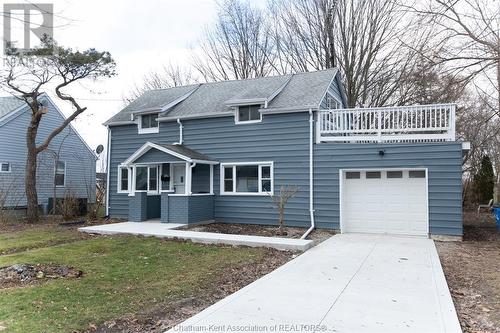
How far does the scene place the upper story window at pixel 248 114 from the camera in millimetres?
13914

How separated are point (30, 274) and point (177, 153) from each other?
7224mm

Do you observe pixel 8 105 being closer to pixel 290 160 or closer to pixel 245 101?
pixel 245 101

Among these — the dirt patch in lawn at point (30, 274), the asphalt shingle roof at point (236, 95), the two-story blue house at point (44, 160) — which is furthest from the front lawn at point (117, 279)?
the two-story blue house at point (44, 160)

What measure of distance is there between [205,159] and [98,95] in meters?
6.54

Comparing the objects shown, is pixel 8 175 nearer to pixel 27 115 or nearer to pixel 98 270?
pixel 27 115

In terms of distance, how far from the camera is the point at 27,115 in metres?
20.4

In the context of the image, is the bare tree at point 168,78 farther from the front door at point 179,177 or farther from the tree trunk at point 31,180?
the front door at point 179,177

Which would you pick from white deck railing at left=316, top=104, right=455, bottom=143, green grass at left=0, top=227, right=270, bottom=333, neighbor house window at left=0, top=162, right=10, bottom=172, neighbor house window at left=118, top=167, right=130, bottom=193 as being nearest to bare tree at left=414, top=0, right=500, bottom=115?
white deck railing at left=316, top=104, right=455, bottom=143

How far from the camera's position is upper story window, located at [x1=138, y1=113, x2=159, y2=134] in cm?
1584

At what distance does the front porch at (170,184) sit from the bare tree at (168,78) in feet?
47.2

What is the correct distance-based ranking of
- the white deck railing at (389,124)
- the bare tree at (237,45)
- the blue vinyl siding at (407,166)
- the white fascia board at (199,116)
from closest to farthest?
1. the blue vinyl siding at (407,166)
2. the white deck railing at (389,124)
3. the white fascia board at (199,116)
4. the bare tree at (237,45)

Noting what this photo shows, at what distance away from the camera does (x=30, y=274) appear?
672cm

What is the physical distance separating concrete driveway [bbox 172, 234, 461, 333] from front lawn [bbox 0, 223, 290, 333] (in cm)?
53

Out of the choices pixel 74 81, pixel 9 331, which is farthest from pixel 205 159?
pixel 9 331
